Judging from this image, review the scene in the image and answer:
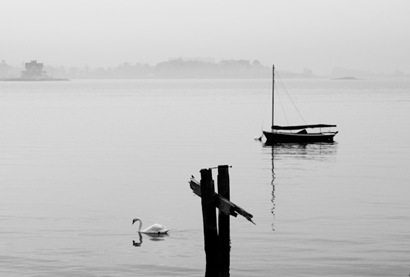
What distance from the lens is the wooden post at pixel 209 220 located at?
64.0 feet

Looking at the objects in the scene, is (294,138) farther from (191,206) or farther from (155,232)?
(155,232)

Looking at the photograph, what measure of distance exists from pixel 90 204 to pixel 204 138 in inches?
1430

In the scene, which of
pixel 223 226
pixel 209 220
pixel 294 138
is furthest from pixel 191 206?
pixel 294 138

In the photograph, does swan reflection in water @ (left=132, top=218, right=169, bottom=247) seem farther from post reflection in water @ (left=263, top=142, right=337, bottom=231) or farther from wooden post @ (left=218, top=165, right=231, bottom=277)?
post reflection in water @ (left=263, top=142, right=337, bottom=231)

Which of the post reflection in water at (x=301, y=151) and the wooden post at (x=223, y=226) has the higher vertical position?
the wooden post at (x=223, y=226)

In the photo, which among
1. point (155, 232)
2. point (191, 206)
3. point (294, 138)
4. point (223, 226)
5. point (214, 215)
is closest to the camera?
point (214, 215)

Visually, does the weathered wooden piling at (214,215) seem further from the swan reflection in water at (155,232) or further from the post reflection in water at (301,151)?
the post reflection in water at (301,151)

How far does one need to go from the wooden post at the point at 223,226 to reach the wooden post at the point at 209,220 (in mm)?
151

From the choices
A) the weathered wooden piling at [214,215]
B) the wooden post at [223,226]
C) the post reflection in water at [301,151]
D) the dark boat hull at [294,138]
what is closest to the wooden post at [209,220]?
the weathered wooden piling at [214,215]

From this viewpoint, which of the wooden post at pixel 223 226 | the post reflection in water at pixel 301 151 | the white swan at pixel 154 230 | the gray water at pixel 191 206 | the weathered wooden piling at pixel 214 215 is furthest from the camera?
the post reflection in water at pixel 301 151

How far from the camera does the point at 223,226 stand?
20.4m

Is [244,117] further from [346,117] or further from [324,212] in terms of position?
[324,212]

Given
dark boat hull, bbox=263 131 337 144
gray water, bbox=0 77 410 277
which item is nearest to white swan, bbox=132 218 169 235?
gray water, bbox=0 77 410 277

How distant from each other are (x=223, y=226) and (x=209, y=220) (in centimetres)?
56
